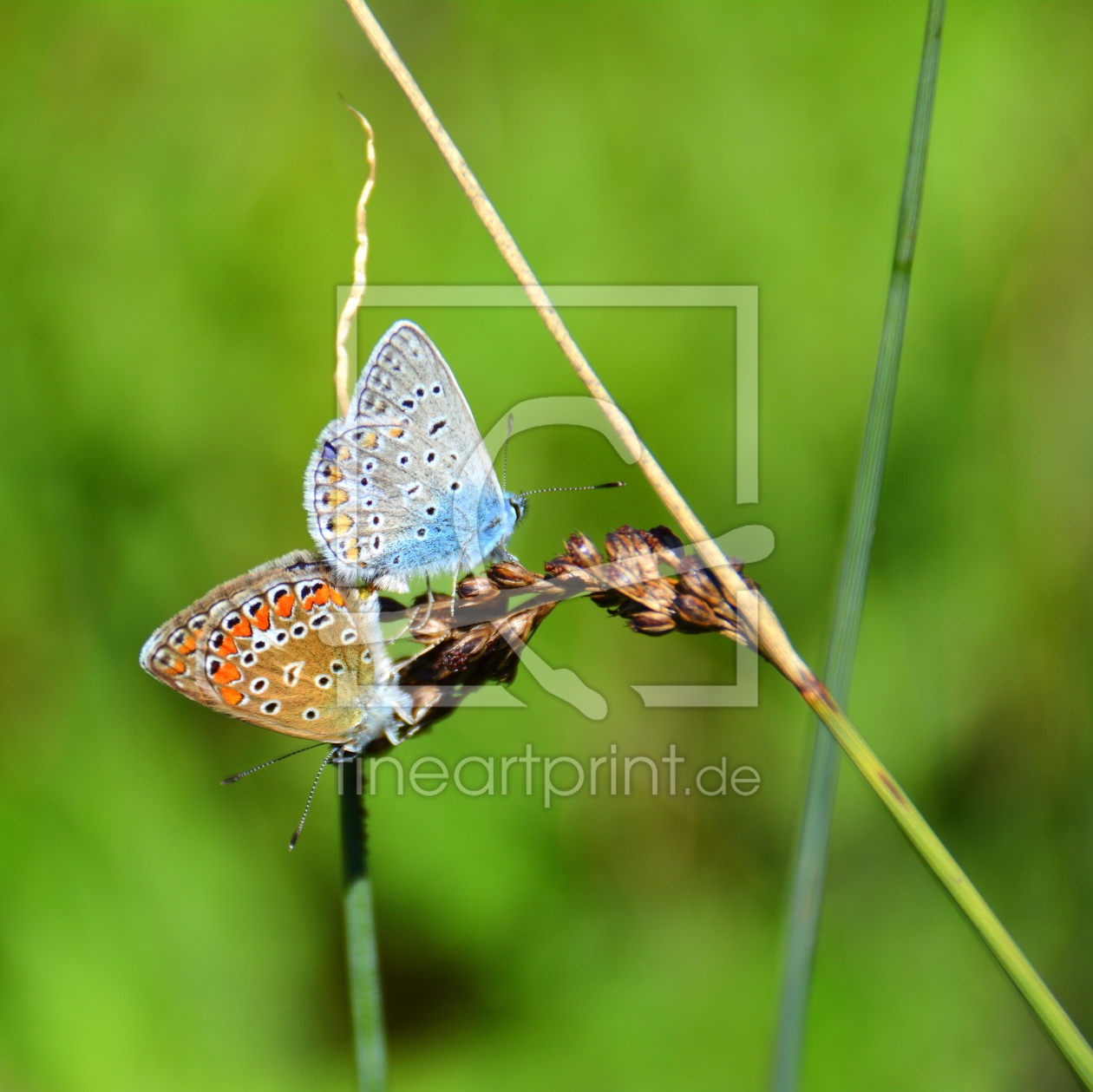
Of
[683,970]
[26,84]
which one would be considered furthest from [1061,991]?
[26,84]

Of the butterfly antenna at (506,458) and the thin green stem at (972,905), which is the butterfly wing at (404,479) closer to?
the butterfly antenna at (506,458)

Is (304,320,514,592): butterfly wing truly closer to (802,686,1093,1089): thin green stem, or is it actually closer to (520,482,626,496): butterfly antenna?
(520,482,626,496): butterfly antenna

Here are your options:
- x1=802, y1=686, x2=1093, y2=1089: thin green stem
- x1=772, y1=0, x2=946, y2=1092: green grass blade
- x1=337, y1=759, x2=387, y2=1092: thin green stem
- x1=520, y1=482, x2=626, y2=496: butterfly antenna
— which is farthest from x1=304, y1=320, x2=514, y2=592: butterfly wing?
x1=802, y1=686, x2=1093, y2=1089: thin green stem

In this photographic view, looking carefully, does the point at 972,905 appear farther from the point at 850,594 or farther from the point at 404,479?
the point at 404,479

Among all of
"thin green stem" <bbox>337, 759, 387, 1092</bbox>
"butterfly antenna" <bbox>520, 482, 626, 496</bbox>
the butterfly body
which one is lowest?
"thin green stem" <bbox>337, 759, 387, 1092</bbox>

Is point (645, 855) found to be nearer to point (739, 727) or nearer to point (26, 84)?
point (739, 727)

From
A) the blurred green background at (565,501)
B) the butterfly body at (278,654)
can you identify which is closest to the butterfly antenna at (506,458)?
the blurred green background at (565,501)

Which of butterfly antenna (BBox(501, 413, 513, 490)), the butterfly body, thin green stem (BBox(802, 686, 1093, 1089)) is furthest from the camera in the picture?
butterfly antenna (BBox(501, 413, 513, 490))
